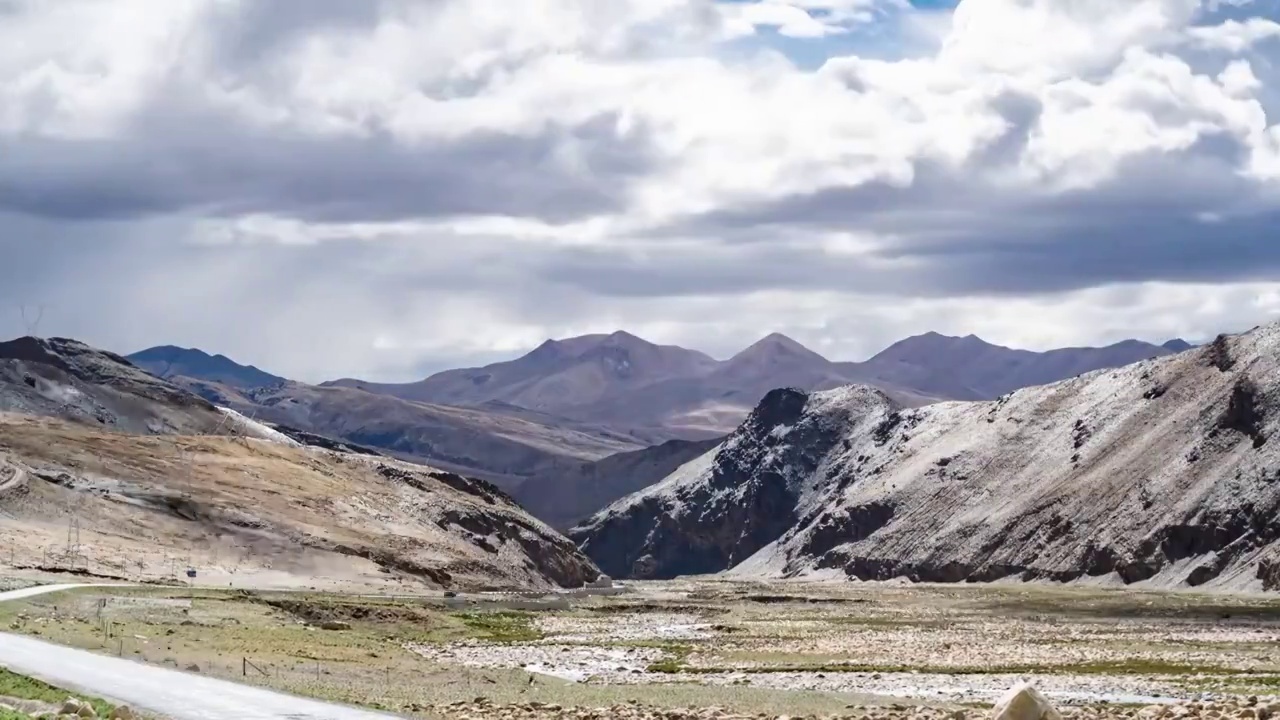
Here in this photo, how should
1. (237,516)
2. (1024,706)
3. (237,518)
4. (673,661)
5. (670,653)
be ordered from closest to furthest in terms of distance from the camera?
(1024,706) → (673,661) → (670,653) → (237,518) → (237,516)

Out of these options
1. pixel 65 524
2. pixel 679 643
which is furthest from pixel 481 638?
pixel 65 524

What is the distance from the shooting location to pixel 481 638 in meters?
83.2

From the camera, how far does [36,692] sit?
39.4 m

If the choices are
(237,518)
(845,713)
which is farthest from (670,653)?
(237,518)

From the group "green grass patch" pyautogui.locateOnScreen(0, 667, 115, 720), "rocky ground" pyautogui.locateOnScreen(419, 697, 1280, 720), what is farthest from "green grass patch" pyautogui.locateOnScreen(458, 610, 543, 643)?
"green grass patch" pyautogui.locateOnScreen(0, 667, 115, 720)

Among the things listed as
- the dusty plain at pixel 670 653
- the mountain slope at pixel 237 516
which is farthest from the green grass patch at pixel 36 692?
the mountain slope at pixel 237 516

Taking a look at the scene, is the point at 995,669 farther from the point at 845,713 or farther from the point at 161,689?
the point at 161,689

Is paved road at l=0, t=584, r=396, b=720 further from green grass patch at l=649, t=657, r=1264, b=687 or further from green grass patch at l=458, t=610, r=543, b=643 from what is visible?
green grass patch at l=458, t=610, r=543, b=643

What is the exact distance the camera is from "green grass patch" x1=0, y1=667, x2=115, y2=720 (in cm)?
3772

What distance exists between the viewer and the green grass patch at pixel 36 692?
124 ft

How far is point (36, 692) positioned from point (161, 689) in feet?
12.3

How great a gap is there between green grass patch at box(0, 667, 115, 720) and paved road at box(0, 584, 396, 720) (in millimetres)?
898

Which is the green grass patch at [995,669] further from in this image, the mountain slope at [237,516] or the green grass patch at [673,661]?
the mountain slope at [237,516]

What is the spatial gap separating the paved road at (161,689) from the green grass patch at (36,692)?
0.90 metres
